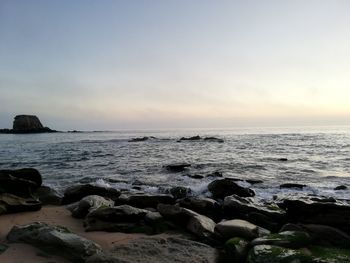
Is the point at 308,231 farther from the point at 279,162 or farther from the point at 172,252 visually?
the point at 279,162

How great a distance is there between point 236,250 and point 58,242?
3036mm

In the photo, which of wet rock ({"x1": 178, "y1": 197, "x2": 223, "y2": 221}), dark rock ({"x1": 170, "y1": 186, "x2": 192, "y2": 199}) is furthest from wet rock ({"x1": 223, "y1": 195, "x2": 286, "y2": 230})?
dark rock ({"x1": 170, "y1": 186, "x2": 192, "y2": 199})

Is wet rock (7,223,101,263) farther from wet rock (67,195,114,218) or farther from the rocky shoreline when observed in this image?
wet rock (67,195,114,218)

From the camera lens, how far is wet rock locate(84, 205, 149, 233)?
8.73 meters

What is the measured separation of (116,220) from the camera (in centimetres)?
904

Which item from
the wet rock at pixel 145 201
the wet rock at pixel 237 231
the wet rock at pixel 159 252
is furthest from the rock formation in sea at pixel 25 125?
the wet rock at pixel 159 252

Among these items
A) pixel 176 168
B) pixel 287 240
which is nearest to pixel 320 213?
pixel 287 240

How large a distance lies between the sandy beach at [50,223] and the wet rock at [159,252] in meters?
0.73

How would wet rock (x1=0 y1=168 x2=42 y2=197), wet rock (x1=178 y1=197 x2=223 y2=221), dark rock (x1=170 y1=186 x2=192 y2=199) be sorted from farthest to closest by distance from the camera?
1. dark rock (x1=170 y1=186 x2=192 y2=199)
2. wet rock (x1=0 y1=168 x2=42 y2=197)
3. wet rock (x1=178 y1=197 x2=223 y2=221)

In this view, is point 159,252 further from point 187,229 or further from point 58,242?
point 187,229

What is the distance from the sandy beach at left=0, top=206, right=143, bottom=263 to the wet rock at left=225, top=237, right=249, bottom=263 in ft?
6.94

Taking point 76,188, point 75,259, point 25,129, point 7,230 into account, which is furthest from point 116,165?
point 25,129

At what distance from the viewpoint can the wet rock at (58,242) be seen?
6590mm

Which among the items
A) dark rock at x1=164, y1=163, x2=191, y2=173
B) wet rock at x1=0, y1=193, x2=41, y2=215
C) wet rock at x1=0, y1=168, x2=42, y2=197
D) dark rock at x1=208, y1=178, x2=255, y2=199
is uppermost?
wet rock at x1=0, y1=168, x2=42, y2=197
